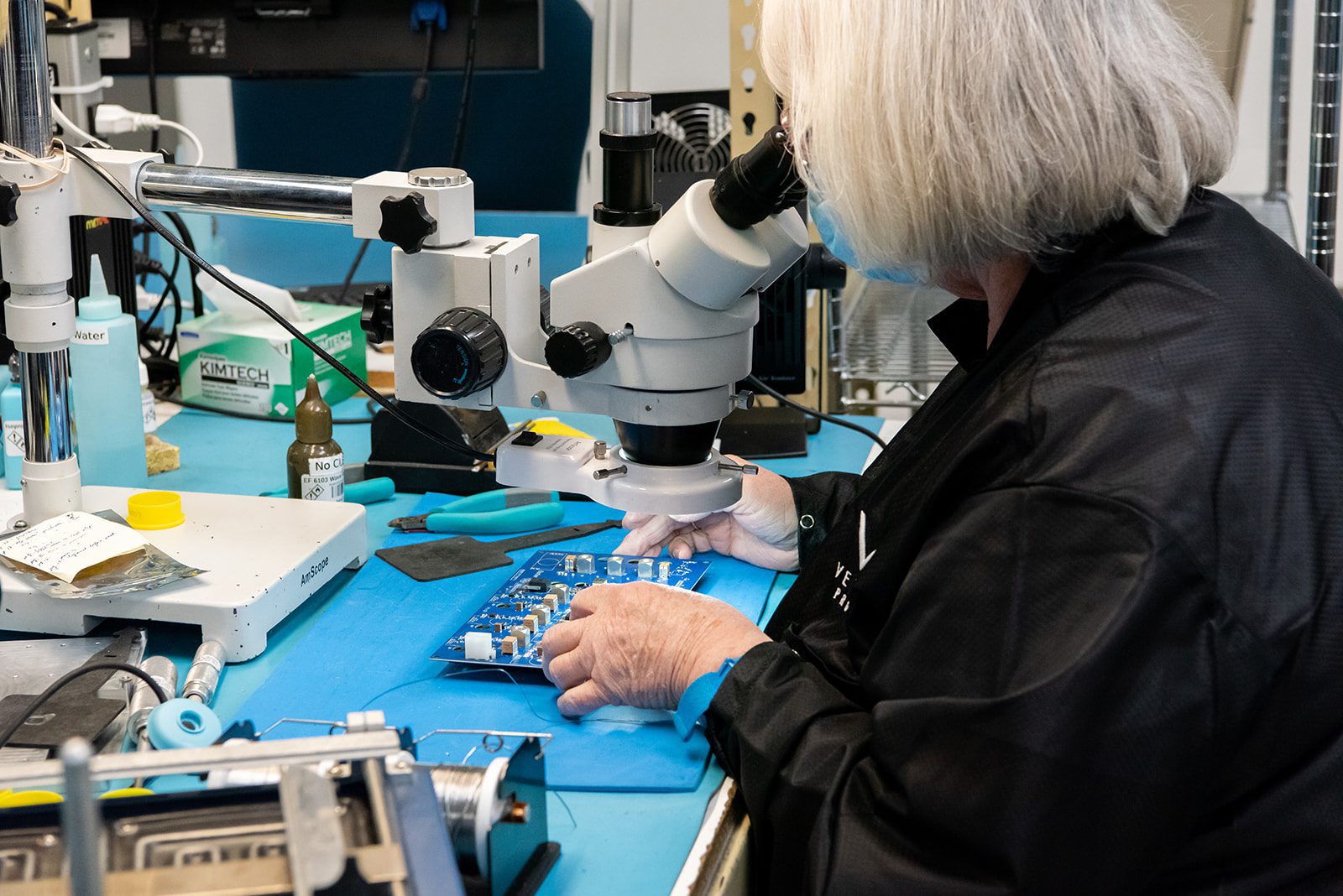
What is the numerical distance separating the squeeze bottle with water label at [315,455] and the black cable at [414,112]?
557 millimetres

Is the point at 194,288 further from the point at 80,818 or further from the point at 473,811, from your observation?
the point at 80,818

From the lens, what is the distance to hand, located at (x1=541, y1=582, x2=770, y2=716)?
41.3 inches

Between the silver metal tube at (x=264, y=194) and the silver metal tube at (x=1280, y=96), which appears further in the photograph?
the silver metal tube at (x=1280, y=96)

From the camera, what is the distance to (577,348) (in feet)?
3.38

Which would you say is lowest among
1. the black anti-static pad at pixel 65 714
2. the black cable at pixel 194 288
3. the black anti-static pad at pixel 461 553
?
the black anti-static pad at pixel 65 714

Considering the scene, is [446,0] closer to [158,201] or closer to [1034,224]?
[158,201]

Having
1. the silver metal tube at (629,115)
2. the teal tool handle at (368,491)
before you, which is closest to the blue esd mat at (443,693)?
the teal tool handle at (368,491)

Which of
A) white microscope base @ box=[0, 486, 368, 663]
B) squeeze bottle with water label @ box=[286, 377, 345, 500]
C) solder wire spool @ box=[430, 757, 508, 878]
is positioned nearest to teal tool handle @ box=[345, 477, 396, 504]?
squeeze bottle with water label @ box=[286, 377, 345, 500]

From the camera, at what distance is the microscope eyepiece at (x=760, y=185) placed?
38.0 inches

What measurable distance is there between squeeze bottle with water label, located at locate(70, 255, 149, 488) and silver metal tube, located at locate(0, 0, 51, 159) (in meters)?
0.34

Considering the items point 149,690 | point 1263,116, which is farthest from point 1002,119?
point 1263,116

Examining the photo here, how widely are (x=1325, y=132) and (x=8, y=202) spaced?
4.94 ft

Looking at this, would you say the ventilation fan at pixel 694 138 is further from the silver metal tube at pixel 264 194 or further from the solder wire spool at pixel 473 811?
the solder wire spool at pixel 473 811

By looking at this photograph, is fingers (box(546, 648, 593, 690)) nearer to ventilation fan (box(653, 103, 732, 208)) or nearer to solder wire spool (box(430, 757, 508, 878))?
solder wire spool (box(430, 757, 508, 878))
